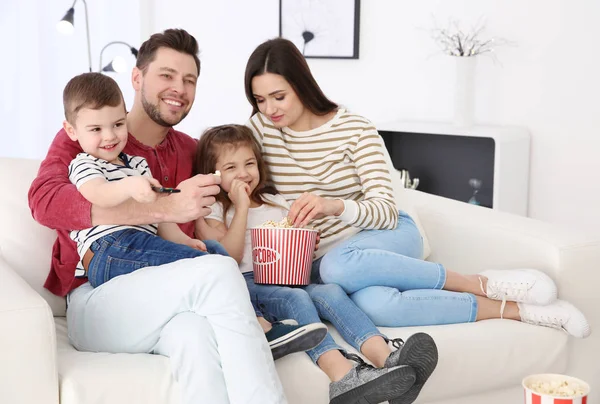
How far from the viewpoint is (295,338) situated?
5.86 ft

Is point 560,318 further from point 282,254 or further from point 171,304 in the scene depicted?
point 171,304

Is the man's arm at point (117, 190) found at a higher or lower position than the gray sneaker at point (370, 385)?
higher

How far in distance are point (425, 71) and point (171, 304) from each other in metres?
2.88

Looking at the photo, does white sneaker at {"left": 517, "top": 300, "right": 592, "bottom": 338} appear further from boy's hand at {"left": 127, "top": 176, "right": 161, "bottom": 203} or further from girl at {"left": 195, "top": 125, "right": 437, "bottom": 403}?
boy's hand at {"left": 127, "top": 176, "right": 161, "bottom": 203}

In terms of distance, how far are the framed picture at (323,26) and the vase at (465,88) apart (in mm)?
892

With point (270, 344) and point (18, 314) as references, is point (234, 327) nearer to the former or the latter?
point (270, 344)

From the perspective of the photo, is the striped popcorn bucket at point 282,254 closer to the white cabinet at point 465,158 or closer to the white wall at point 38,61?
the white cabinet at point 465,158

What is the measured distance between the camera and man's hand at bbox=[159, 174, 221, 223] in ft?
6.13

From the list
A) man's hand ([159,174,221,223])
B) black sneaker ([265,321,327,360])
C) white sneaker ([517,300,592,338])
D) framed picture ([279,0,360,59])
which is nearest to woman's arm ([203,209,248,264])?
man's hand ([159,174,221,223])

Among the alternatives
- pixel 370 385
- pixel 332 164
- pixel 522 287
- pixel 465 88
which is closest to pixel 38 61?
pixel 465 88

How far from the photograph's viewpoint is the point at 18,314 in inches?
60.6

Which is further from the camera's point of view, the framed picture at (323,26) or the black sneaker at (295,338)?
the framed picture at (323,26)

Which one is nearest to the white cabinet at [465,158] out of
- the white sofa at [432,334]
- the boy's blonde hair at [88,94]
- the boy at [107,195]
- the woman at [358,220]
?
the white sofa at [432,334]

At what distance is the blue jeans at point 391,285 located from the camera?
2043mm
